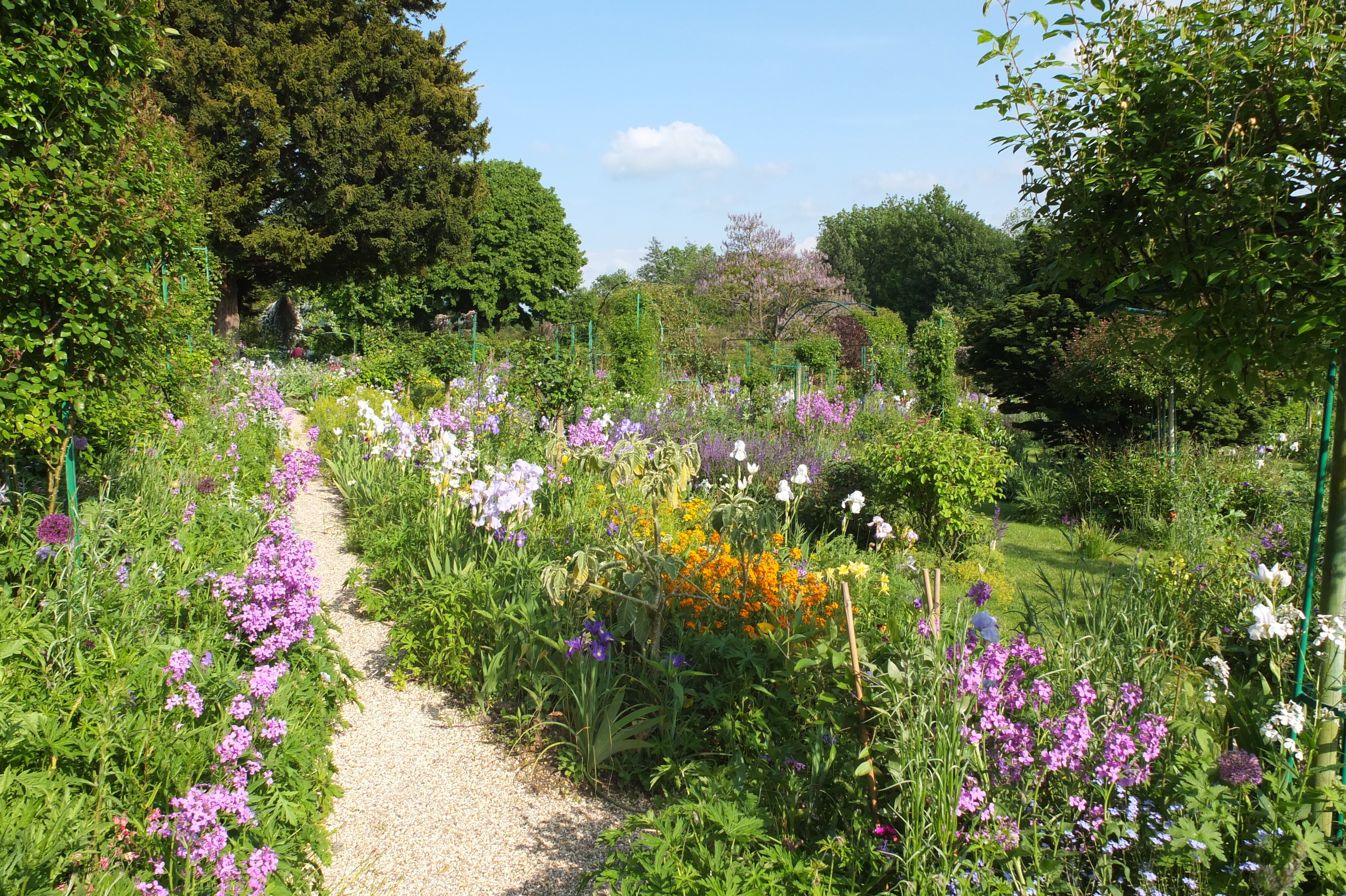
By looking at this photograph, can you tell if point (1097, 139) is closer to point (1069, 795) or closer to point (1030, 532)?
point (1069, 795)

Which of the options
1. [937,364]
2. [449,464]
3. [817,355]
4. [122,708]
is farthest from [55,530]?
[817,355]

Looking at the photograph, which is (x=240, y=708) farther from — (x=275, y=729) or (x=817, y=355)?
(x=817, y=355)

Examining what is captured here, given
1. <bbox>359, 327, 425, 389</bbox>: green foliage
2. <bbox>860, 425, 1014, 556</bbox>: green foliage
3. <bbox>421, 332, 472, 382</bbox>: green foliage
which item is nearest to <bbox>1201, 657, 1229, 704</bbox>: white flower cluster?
<bbox>860, 425, 1014, 556</bbox>: green foliage

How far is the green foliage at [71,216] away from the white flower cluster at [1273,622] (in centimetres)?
387

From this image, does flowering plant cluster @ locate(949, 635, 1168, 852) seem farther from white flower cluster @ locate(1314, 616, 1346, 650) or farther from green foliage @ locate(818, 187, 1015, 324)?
green foliage @ locate(818, 187, 1015, 324)

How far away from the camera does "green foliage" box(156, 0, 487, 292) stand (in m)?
14.0

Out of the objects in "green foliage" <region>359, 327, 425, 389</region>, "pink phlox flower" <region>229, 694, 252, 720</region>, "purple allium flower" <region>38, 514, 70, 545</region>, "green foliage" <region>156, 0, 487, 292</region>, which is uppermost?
"green foliage" <region>156, 0, 487, 292</region>

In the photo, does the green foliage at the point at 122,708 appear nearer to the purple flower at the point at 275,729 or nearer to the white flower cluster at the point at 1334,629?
the purple flower at the point at 275,729

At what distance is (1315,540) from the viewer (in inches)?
86.5

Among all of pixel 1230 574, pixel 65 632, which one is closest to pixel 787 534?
pixel 1230 574

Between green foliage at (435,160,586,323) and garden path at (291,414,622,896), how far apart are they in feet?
98.7

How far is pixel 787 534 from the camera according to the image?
5289 millimetres

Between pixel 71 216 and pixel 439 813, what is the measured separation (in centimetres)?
254

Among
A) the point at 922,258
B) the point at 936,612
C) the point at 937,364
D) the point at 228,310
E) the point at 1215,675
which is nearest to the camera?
the point at 936,612
